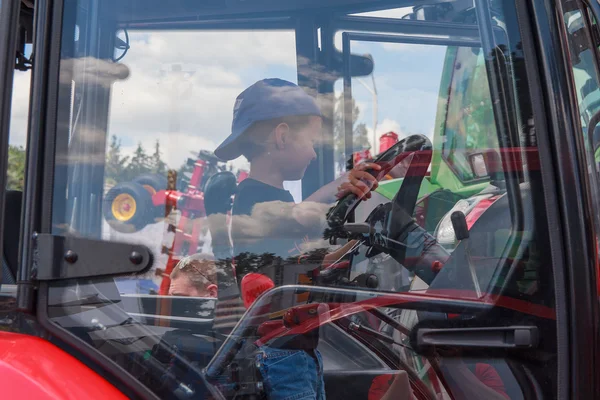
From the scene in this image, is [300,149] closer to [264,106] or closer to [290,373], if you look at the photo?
[264,106]

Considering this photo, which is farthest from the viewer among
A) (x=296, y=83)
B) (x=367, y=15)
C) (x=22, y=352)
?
(x=367, y=15)

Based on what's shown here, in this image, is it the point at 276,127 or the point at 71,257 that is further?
the point at 276,127

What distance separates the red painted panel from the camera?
3.86 feet

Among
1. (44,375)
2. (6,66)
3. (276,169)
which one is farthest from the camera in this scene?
(276,169)

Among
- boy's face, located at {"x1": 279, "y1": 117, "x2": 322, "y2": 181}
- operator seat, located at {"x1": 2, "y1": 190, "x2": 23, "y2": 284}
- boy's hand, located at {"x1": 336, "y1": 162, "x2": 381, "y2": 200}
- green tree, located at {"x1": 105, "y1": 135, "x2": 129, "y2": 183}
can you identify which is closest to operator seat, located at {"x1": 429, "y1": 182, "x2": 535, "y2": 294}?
boy's hand, located at {"x1": 336, "y1": 162, "x2": 381, "y2": 200}

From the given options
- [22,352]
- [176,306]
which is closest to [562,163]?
[176,306]

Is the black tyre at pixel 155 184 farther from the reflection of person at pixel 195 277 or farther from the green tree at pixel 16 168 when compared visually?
the green tree at pixel 16 168

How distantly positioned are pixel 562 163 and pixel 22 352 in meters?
1.09

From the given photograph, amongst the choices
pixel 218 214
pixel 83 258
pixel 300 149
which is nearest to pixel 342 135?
pixel 300 149

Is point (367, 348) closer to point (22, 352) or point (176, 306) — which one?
point (176, 306)

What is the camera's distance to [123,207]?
53.7 inches

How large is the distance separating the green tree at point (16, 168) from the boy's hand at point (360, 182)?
638mm

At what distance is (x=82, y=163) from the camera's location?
4.42 feet

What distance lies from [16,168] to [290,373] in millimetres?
706
